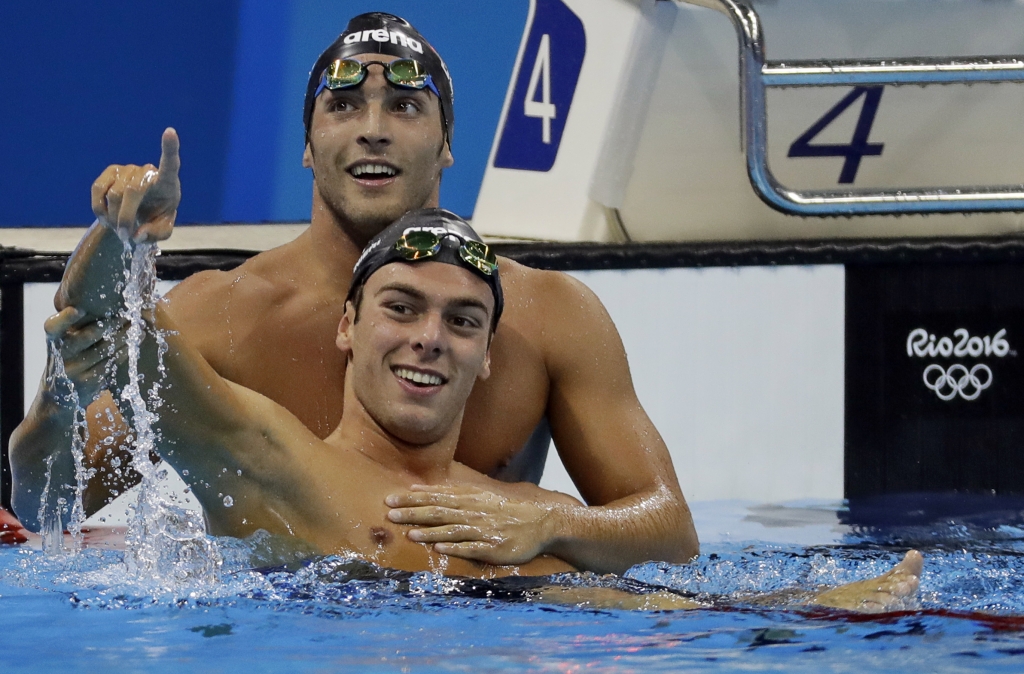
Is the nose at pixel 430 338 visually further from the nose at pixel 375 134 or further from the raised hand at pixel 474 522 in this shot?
the nose at pixel 375 134

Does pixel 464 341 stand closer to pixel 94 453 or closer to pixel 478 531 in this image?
pixel 478 531

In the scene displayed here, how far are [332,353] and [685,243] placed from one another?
132cm

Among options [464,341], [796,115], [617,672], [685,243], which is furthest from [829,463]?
[617,672]

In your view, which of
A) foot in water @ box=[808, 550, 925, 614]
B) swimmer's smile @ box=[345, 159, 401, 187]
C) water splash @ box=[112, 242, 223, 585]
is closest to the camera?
water splash @ box=[112, 242, 223, 585]

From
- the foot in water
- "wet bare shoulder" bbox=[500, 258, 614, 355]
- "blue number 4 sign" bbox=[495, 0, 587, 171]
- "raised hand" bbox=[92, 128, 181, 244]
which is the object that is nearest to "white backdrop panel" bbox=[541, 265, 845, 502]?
"blue number 4 sign" bbox=[495, 0, 587, 171]

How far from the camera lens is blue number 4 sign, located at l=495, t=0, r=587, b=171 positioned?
428cm

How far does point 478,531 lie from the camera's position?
103 inches

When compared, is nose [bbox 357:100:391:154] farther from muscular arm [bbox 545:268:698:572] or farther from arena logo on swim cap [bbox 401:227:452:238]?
muscular arm [bbox 545:268:698:572]

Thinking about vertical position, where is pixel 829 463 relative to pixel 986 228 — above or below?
below

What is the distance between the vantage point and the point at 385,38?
3057 mm

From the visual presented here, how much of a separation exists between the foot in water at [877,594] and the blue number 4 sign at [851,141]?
1.84m

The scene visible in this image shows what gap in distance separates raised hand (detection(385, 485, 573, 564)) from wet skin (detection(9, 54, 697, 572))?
0.19m

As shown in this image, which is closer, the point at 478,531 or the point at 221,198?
the point at 478,531

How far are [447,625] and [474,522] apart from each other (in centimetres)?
28
